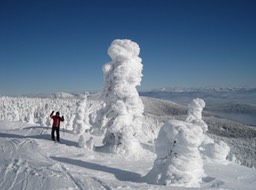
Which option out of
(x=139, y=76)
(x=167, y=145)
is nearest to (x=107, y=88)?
(x=139, y=76)

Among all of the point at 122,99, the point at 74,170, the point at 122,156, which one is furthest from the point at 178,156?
the point at 122,99

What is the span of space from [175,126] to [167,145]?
0.90m

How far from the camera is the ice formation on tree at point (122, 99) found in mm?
17891

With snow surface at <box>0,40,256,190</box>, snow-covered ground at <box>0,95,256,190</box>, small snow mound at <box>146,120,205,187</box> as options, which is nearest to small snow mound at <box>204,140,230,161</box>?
snow surface at <box>0,40,256,190</box>

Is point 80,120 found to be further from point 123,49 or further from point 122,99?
point 123,49

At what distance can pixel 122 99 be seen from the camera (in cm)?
1838

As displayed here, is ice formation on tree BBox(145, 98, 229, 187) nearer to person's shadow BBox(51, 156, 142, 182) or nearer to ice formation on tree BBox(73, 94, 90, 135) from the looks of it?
person's shadow BBox(51, 156, 142, 182)

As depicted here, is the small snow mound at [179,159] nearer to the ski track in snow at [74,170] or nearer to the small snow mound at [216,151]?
the ski track in snow at [74,170]

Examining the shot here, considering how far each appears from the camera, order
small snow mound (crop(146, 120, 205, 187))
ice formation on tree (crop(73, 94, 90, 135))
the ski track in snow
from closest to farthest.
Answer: the ski track in snow
small snow mound (crop(146, 120, 205, 187))
ice formation on tree (crop(73, 94, 90, 135))

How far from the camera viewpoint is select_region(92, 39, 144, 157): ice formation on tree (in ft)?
58.7

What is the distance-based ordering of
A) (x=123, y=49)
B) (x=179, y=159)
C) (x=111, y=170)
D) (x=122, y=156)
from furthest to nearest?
1. (x=123, y=49)
2. (x=122, y=156)
3. (x=111, y=170)
4. (x=179, y=159)

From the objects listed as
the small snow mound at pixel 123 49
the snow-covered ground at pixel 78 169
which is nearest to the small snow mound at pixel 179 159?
the snow-covered ground at pixel 78 169

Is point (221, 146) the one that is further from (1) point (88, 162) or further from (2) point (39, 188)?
(2) point (39, 188)

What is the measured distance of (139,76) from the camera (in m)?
18.6
